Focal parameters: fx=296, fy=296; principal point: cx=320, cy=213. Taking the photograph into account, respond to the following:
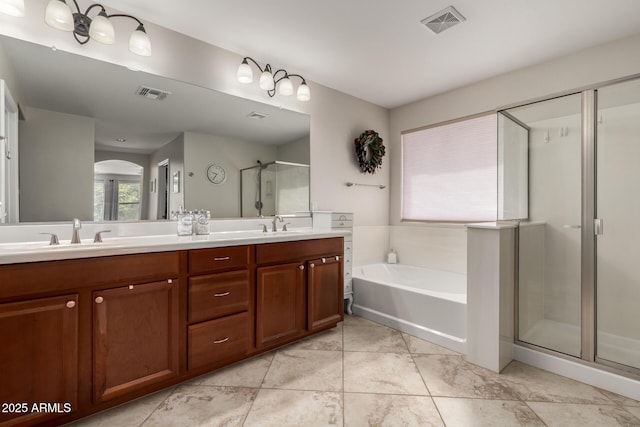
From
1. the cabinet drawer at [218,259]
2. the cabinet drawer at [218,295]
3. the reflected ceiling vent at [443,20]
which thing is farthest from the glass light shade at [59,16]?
the reflected ceiling vent at [443,20]

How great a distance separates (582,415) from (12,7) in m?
3.65

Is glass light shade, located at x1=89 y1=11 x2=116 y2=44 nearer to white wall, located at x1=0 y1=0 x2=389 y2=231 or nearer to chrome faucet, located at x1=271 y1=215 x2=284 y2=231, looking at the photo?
white wall, located at x1=0 y1=0 x2=389 y2=231

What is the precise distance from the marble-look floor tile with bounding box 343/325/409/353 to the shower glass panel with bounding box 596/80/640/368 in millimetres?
1228

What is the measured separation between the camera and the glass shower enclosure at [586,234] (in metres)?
1.84

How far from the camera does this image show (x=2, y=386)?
47.1 inches

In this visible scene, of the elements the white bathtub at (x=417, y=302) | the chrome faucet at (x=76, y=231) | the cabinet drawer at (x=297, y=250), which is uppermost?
the chrome faucet at (x=76, y=231)

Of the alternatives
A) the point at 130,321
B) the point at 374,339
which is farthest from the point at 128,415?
the point at 374,339

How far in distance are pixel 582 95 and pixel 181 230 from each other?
9.31 ft

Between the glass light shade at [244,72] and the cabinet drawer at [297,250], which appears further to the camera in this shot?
the glass light shade at [244,72]

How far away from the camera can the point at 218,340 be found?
1819mm

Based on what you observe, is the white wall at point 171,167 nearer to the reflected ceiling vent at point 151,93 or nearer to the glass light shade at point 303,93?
the reflected ceiling vent at point 151,93

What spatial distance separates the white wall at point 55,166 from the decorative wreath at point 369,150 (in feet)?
8.29

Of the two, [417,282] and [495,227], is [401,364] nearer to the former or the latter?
[495,227]

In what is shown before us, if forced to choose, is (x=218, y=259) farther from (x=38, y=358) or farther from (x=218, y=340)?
(x=38, y=358)
